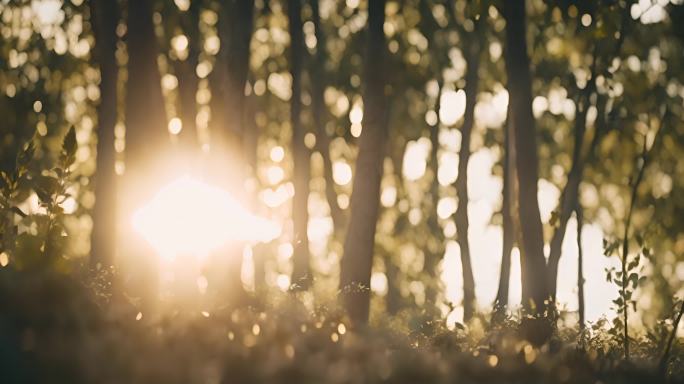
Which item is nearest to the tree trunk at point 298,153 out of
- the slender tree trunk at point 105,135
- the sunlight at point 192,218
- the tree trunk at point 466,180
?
the tree trunk at point 466,180

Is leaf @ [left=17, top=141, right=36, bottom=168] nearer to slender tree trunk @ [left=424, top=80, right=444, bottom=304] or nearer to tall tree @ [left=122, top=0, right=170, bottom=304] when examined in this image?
tall tree @ [left=122, top=0, right=170, bottom=304]

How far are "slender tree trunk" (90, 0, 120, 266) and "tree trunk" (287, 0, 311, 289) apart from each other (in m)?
5.09

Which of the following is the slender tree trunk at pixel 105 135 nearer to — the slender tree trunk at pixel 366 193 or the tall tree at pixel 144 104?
the tall tree at pixel 144 104

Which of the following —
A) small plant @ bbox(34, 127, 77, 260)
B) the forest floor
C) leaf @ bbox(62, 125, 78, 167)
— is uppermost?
leaf @ bbox(62, 125, 78, 167)

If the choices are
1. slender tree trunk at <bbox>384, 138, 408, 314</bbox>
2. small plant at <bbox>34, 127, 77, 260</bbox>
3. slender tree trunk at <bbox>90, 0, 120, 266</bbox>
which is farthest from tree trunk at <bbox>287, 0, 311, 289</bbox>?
small plant at <bbox>34, 127, 77, 260</bbox>

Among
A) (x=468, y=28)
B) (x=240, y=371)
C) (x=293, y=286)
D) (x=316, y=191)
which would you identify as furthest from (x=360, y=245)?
(x=316, y=191)

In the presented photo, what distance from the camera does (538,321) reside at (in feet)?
39.0

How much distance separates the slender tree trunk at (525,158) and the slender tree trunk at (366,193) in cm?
257

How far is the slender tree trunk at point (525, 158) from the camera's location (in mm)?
14773

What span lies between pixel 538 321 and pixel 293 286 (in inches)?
136

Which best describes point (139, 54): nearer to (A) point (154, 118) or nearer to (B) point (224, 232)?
(A) point (154, 118)

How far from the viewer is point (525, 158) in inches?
591

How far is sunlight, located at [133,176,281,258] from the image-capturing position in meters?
13.8

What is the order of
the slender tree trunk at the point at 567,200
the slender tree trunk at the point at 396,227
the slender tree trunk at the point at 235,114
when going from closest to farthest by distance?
the slender tree trunk at the point at 235,114
the slender tree trunk at the point at 567,200
the slender tree trunk at the point at 396,227
